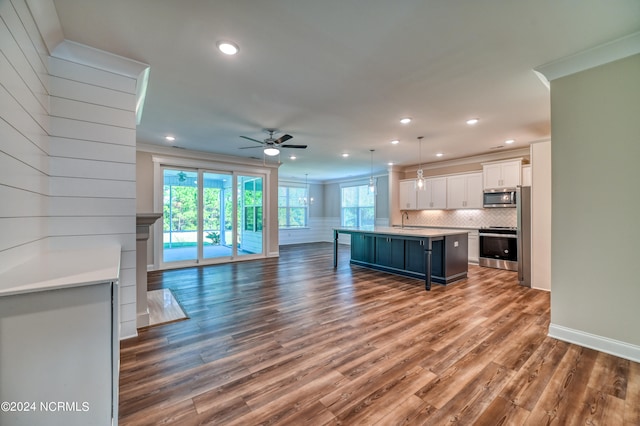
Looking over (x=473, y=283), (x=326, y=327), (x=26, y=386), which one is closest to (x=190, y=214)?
(x=326, y=327)

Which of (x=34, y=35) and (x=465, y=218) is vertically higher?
(x=34, y=35)

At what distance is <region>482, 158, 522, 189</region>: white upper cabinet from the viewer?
5918mm

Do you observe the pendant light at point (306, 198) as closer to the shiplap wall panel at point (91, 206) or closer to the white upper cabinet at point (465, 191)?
the white upper cabinet at point (465, 191)

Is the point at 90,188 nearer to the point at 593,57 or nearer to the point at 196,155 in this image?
the point at 196,155

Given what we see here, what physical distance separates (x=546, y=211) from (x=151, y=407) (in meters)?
5.36

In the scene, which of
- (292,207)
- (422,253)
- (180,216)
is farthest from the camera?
(292,207)

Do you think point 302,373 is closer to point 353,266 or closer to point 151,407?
point 151,407

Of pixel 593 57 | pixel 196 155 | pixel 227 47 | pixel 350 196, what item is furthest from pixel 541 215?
pixel 350 196

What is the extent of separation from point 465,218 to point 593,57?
5146mm

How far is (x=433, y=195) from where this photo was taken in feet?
24.8

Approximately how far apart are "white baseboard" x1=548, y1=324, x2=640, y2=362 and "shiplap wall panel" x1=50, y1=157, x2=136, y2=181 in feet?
14.7

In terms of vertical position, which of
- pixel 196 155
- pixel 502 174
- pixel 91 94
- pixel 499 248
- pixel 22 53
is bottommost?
pixel 499 248

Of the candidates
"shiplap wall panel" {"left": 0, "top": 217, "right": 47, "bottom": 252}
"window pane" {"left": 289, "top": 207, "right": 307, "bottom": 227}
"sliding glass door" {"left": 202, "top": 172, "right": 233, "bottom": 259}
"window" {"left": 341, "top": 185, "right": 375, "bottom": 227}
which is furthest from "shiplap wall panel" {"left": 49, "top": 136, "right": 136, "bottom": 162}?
"window pane" {"left": 289, "top": 207, "right": 307, "bottom": 227}

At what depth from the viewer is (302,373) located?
6.93 feet
